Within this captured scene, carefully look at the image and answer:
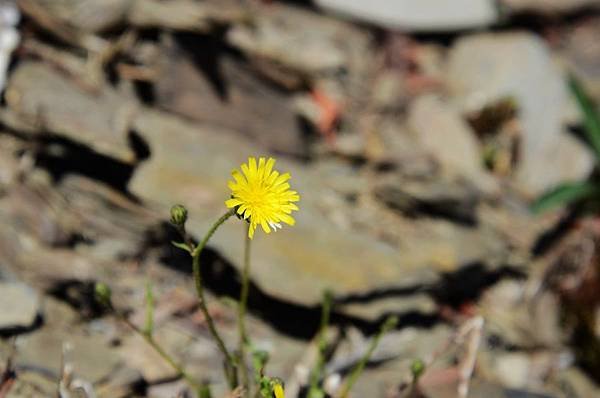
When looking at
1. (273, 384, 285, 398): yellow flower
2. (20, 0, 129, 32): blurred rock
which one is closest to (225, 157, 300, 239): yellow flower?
(273, 384, 285, 398): yellow flower

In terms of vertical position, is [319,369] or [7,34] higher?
[7,34]

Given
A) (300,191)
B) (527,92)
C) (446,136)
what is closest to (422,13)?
(527,92)

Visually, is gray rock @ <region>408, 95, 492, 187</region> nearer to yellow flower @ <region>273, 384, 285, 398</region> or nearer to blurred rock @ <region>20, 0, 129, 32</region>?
blurred rock @ <region>20, 0, 129, 32</region>

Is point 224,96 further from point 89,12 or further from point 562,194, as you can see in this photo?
point 562,194

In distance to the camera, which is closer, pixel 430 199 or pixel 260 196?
pixel 260 196

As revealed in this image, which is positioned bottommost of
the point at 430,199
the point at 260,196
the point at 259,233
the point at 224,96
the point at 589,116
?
the point at 260,196

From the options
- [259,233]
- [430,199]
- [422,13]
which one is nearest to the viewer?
[259,233]

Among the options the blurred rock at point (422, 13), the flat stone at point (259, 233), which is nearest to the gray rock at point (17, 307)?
the flat stone at point (259, 233)

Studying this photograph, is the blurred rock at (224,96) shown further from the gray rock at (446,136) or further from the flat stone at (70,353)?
the flat stone at (70,353)
